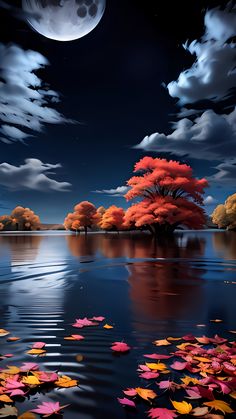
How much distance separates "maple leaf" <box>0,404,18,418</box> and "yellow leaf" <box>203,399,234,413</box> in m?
1.08

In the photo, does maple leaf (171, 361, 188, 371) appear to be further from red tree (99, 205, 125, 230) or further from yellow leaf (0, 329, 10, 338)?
red tree (99, 205, 125, 230)

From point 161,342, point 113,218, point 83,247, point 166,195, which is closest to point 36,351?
point 161,342

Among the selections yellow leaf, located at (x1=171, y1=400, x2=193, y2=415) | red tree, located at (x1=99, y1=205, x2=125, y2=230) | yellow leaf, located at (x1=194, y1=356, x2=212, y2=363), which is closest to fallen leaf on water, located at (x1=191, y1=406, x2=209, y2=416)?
yellow leaf, located at (x1=171, y1=400, x2=193, y2=415)

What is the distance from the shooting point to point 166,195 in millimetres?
24938

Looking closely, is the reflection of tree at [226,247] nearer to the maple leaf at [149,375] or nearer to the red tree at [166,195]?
the red tree at [166,195]

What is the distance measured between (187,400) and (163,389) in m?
0.17

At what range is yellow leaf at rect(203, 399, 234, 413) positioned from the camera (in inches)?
66.2

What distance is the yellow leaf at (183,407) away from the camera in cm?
166

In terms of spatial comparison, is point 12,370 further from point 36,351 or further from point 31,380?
point 36,351

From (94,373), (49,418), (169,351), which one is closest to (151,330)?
(169,351)

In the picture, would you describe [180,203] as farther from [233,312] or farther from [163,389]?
[163,389]

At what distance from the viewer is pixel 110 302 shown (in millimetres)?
4391

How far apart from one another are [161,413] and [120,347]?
99 cm

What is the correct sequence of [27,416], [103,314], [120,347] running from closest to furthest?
[27,416] < [120,347] < [103,314]
